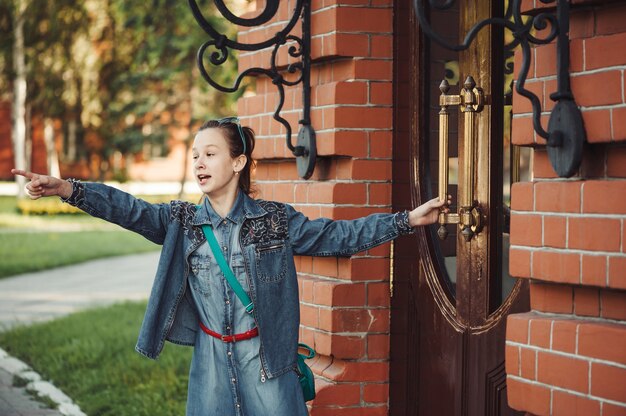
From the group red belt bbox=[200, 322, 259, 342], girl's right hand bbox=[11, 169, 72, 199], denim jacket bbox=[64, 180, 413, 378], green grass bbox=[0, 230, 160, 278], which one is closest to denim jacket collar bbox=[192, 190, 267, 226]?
denim jacket bbox=[64, 180, 413, 378]

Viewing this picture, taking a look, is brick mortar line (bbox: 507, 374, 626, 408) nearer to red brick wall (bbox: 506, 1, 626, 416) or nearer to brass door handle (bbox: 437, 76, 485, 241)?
red brick wall (bbox: 506, 1, 626, 416)

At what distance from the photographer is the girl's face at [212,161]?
3678 mm

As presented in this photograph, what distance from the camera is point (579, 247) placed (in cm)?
322

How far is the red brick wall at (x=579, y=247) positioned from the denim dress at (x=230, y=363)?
825 mm

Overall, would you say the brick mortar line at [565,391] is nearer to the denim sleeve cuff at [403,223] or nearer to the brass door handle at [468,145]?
the denim sleeve cuff at [403,223]

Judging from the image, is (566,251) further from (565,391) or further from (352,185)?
(352,185)

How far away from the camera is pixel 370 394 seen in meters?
4.74

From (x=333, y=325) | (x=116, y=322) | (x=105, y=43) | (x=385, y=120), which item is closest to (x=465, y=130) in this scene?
(x=385, y=120)

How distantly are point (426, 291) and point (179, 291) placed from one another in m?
1.28

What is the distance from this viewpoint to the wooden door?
4.06m

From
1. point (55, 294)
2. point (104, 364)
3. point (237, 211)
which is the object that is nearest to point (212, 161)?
point (237, 211)

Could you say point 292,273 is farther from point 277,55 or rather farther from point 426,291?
point 277,55

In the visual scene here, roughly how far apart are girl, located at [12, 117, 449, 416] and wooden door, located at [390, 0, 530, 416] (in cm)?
50

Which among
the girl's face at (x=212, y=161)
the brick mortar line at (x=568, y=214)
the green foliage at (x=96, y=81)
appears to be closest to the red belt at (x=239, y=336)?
the girl's face at (x=212, y=161)
